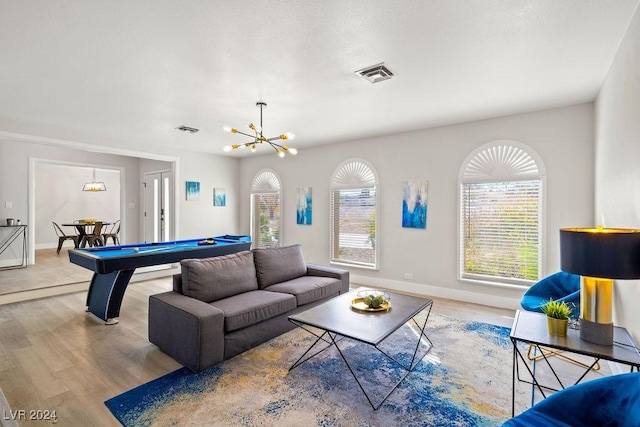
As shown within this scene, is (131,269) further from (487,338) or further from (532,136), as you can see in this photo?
(532,136)

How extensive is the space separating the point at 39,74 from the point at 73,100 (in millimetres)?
767

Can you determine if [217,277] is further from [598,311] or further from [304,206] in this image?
[304,206]

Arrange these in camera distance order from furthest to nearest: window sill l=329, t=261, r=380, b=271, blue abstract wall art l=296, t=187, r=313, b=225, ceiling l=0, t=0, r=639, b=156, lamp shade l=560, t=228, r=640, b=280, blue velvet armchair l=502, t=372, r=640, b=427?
blue abstract wall art l=296, t=187, r=313, b=225 < window sill l=329, t=261, r=380, b=271 < ceiling l=0, t=0, r=639, b=156 < lamp shade l=560, t=228, r=640, b=280 < blue velvet armchair l=502, t=372, r=640, b=427

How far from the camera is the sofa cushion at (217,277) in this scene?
3.10 m

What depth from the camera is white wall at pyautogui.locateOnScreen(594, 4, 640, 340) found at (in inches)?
80.2

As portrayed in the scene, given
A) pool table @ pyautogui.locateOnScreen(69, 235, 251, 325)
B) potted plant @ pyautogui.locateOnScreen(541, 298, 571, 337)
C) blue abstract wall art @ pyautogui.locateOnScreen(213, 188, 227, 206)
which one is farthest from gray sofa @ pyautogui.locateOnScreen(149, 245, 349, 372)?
blue abstract wall art @ pyautogui.locateOnScreen(213, 188, 227, 206)

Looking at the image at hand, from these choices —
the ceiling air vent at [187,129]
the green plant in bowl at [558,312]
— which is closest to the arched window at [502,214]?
the green plant in bowl at [558,312]

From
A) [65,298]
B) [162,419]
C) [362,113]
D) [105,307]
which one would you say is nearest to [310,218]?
[362,113]

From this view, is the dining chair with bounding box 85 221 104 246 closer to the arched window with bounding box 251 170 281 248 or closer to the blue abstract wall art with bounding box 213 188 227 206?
the blue abstract wall art with bounding box 213 188 227 206

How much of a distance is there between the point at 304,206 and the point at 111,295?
12.1 ft

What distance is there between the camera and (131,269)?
12.1ft

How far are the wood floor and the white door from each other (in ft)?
10.3

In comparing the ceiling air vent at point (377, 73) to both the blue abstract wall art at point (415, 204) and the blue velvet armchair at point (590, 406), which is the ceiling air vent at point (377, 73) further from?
the blue velvet armchair at point (590, 406)

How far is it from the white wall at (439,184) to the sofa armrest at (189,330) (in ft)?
11.2
